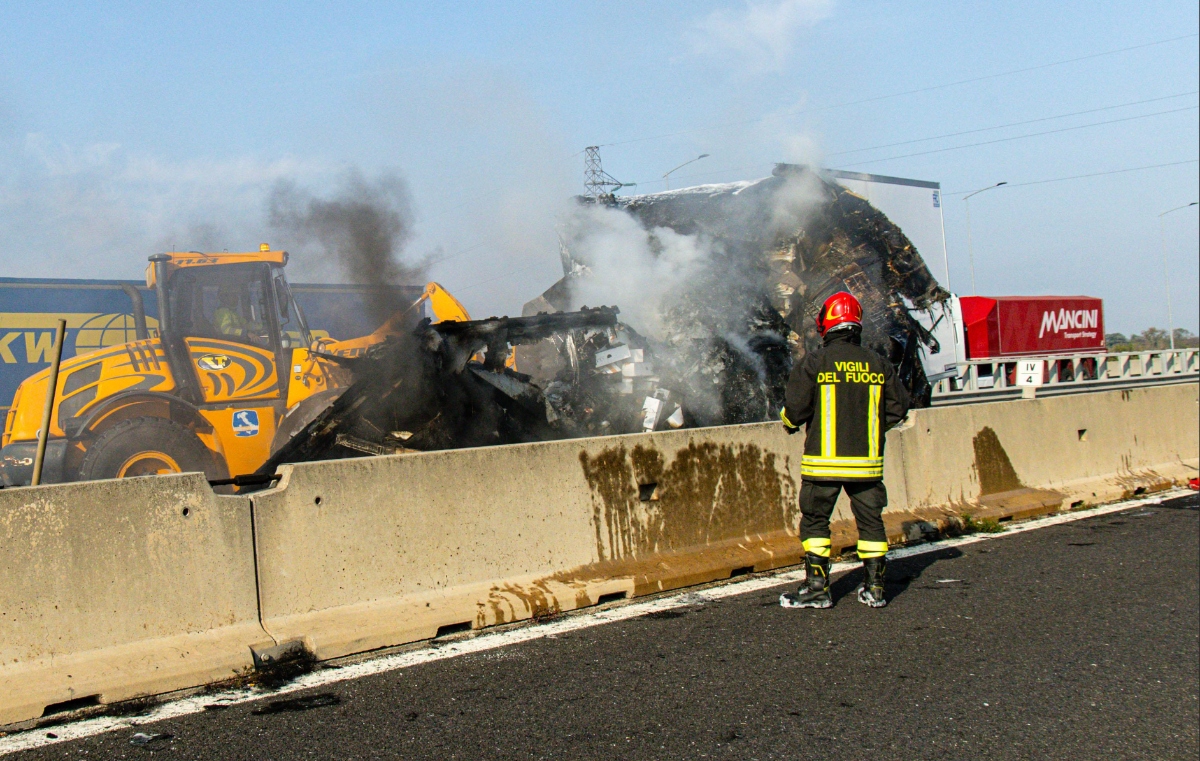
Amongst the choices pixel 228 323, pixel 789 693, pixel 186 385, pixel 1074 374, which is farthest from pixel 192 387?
pixel 1074 374

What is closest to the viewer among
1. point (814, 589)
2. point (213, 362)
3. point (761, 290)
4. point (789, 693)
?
point (789, 693)

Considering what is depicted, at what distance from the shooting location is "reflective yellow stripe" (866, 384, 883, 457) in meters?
5.52

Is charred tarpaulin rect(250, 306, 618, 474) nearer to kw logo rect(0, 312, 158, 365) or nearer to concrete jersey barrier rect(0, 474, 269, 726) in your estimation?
concrete jersey barrier rect(0, 474, 269, 726)

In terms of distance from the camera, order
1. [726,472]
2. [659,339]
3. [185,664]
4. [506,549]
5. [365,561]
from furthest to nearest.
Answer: [659,339], [726,472], [506,549], [365,561], [185,664]

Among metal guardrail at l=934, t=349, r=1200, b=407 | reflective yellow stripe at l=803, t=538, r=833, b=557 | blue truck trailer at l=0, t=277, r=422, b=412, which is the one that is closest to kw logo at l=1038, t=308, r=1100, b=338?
metal guardrail at l=934, t=349, r=1200, b=407

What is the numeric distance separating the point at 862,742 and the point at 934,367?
1509 centimetres

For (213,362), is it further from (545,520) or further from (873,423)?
(873,423)

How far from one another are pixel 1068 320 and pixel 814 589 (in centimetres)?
2755

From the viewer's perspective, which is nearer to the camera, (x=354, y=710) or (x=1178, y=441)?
(x=354, y=710)

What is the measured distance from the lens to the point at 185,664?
165 inches

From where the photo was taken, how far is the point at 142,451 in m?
8.12

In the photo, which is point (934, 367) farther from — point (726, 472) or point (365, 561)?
point (365, 561)

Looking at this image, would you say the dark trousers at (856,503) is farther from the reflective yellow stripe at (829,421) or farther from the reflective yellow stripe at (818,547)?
the reflective yellow stripe at (829,421)

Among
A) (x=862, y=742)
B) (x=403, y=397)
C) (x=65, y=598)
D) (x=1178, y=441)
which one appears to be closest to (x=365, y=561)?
(x=65, y=598)
